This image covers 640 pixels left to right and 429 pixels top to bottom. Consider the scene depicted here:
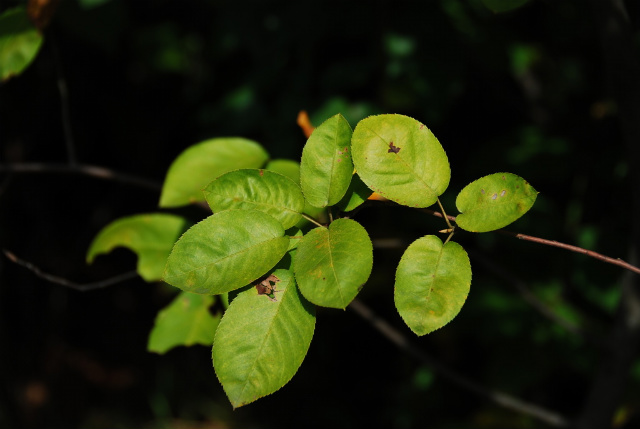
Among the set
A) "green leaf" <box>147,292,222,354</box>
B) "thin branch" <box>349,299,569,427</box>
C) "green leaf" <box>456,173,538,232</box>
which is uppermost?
"green leaf" <box>456,173,538,232</box>

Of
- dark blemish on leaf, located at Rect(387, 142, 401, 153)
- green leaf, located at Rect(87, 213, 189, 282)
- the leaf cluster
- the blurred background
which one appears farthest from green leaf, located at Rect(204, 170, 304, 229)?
the blurred background

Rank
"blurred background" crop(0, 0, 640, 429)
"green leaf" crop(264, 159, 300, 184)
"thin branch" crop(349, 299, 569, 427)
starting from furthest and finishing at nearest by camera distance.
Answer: "blurred background" crop(0, 0, 640, 429) → "thin branch" crop(349, 299, 569, 427) → "green leaf" crop(264, 159, 300, 184)

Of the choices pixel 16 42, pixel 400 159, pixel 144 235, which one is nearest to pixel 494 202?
pixel 400 159

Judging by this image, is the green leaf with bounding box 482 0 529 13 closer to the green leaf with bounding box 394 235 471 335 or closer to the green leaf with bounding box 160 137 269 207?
the green leaf with bounding box 394 235 471 335

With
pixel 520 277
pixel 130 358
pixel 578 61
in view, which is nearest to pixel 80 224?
pixel 130 358

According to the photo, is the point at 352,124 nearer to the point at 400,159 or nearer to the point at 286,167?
the point at 286,167

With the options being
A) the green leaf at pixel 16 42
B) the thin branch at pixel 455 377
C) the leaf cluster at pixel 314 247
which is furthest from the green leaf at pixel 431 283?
the green leaf at pixel 16 42

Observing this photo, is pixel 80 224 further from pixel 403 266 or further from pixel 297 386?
pixel 403 266
